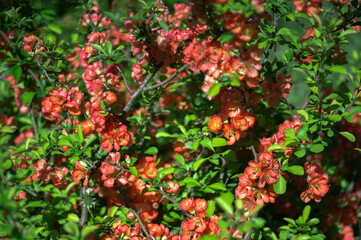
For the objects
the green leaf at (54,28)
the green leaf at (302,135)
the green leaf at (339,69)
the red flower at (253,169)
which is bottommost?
the red flower at (253,169)

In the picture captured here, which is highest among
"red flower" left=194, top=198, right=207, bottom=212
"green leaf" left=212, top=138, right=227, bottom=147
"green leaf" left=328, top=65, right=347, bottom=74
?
"green leaf" left=328, top=65, right=347, bottom=74

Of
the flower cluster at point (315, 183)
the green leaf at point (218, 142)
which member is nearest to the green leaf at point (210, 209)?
the green leaf at point (218, 142)

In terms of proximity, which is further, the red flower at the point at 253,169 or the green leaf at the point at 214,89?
the red flower at the point at 253,169

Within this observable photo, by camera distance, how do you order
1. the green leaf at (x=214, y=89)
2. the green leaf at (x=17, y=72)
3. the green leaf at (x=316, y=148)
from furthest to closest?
the green leaf at (x=17, y=72)
the green leaf at (x=316, y=148)
the green leaf at (x=214, y=89)

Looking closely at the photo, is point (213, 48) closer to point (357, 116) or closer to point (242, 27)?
point (242, 27)

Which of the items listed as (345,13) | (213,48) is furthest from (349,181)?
(213,48)

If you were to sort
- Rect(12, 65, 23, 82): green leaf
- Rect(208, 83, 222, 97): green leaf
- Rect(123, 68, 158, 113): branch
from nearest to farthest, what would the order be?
Rect(208, 83, 222, 97): green leaf → Rect(123, 68, 158, 113): branch → Rect(12, 65, 23, 82): green leaf

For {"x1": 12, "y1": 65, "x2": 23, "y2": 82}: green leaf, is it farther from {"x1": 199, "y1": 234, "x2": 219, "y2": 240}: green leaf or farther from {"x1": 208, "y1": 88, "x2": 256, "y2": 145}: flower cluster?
{"x1": 199, "y1": 234, "x2": 219, "y2": 240}: green leaf

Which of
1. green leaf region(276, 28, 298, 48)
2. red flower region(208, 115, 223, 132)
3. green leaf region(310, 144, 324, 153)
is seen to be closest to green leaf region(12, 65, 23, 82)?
red flower region(208, 115, 223, 132)

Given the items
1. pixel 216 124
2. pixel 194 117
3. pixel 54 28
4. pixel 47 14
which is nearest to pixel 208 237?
pixel 216 124

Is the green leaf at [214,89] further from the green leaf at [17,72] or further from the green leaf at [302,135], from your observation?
the green leaf at [17,72]

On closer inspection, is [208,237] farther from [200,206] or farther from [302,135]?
[302,135]

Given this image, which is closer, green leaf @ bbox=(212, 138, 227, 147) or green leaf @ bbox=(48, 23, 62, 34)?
green leaf @ bbox=(212, 138, 227, 147)

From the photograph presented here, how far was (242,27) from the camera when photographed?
37.5 inches
